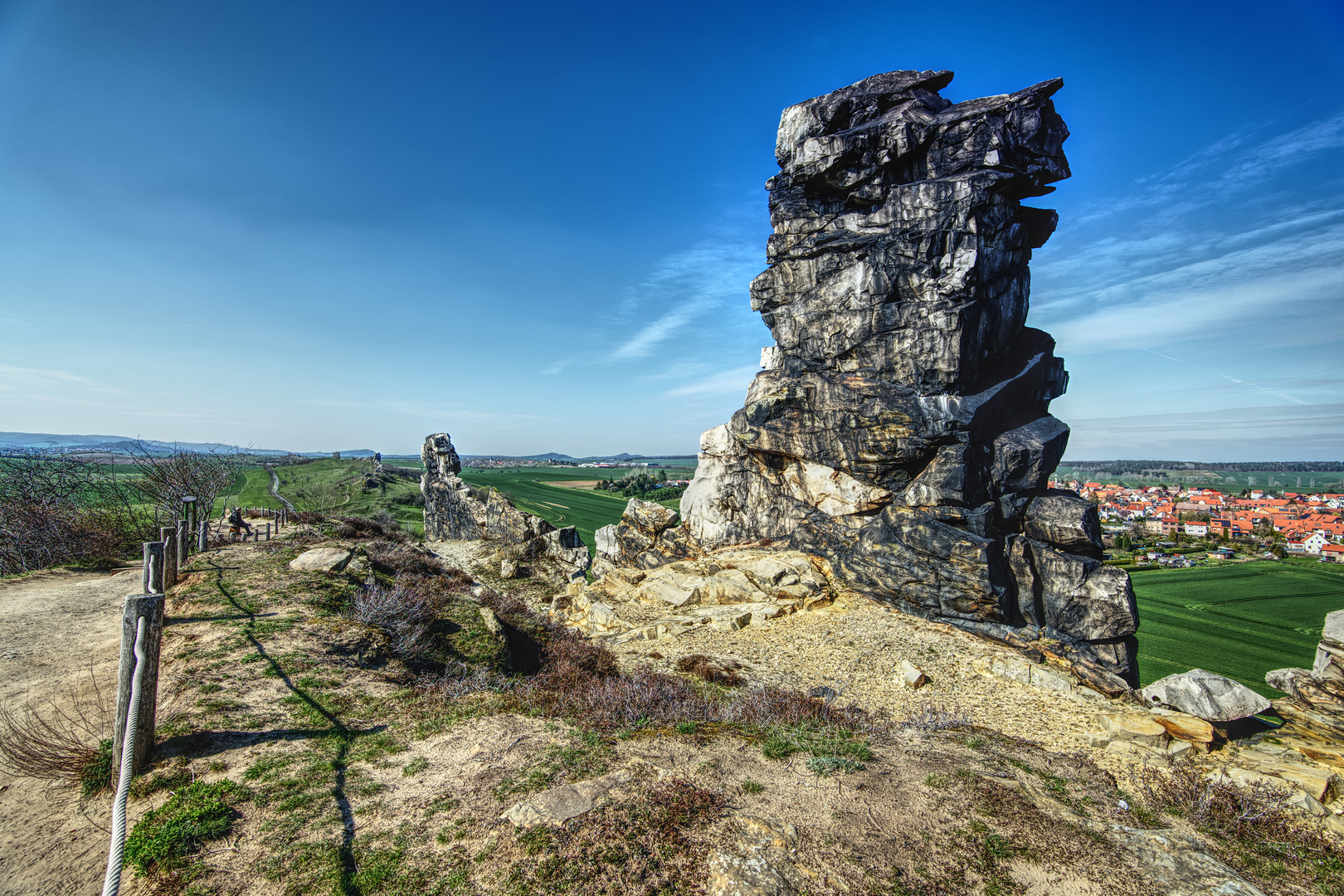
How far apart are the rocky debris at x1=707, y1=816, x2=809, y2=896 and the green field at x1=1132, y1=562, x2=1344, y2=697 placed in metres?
29.1

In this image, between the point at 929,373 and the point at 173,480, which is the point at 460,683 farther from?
the point at 173,480

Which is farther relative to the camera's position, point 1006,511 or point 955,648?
point 1006,511

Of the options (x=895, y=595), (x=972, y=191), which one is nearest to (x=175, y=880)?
(x=895, y=595)

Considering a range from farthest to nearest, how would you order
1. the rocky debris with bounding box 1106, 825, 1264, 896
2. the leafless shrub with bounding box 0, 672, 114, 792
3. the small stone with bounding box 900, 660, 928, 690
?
the small stone with bounding box 900, 660, 928, 690, the leafless shrub with bounding box 0, 672, 114, 792, the rocky debris with bounding box 1106, 825, 1264, 896

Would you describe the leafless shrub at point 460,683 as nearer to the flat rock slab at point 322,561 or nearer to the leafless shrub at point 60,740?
the leafless shrub at point 60,740

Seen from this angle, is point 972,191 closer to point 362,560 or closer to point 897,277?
point 897,277

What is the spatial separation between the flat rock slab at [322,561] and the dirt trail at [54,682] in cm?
400

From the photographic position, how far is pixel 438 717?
809 cm

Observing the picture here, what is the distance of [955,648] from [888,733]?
22.6ft

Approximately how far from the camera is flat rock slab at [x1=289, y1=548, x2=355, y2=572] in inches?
634

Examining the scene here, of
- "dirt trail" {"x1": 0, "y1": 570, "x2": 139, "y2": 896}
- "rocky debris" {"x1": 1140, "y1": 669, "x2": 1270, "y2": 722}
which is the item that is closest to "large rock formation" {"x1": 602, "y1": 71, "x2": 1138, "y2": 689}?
"rocky debris" {"x1": 1140, "y1": 669, "x2": 1270, "y2": 722}

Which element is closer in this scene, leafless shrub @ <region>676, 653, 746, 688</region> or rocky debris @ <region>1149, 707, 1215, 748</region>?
rocky debris @ <region>1149, 707, 1215, 748</region>

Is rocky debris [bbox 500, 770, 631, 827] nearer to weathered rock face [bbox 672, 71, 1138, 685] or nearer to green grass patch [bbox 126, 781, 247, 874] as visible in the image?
green grass patch [bbox 126, 781, 247, 874]

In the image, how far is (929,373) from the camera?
17.6m
